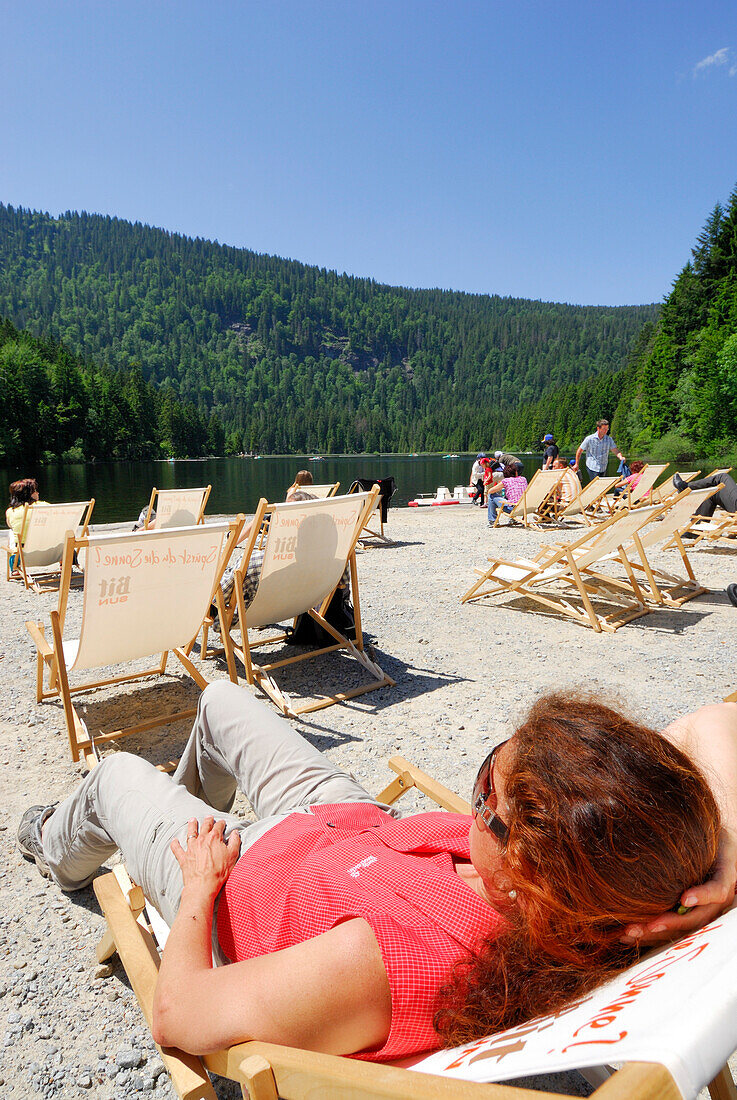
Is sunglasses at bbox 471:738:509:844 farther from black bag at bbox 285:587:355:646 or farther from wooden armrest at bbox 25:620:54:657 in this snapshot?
black bag at bbox 285:587:355:646

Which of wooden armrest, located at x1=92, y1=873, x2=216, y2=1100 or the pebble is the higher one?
wooden armrest, located at x1=92, y1=873, x2=216, y2=1100

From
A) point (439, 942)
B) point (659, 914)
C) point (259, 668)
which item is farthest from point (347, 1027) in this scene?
point (259, 668)

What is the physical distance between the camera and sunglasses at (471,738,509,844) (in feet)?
3.51

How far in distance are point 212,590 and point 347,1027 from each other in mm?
2692

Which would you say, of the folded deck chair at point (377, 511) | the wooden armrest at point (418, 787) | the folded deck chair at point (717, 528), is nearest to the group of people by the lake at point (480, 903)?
the wooden armrest at point (418, 787)

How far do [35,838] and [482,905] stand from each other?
1907 mm

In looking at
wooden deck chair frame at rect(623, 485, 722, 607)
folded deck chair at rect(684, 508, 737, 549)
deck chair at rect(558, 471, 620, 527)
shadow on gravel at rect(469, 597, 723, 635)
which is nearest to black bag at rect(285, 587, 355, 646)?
shadow on gravel at rect(469, 597, 723, 635)

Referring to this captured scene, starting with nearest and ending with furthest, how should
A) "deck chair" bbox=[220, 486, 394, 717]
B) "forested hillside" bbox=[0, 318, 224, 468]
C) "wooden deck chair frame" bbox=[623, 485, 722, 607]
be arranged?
"deck chair" bbox=[220, 486, 394, 717] < "wooden deck chair frame" bbox=[623, 485, 722, 607] < "forested hillside" bbox=[0, 318, 224, 468]

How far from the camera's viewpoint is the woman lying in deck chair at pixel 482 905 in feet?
3.08

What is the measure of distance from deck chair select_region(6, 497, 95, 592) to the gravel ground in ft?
1.07

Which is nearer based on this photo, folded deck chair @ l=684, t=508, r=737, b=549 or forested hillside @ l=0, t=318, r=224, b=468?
folded deck chair @ l=684, t=508, r=737, b=549

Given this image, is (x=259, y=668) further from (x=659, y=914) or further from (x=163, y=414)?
(x=163, y=414)

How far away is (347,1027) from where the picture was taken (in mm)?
989

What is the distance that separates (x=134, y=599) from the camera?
317 cm
